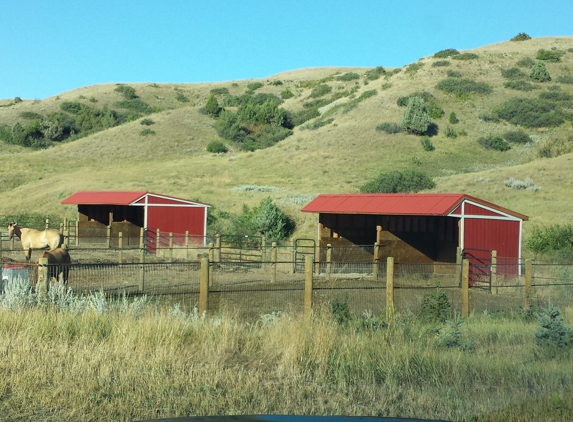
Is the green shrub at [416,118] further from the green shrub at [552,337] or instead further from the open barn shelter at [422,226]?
the green shrub at [552,337]

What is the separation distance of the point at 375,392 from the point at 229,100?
9902 centimetres

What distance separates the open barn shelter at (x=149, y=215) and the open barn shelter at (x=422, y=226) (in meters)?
7.36

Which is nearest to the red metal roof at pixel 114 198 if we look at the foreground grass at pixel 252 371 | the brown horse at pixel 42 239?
the brown horse at pixel 42 239

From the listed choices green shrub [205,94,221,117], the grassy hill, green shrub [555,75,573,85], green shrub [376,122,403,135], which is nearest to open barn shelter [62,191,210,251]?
the grassy hill

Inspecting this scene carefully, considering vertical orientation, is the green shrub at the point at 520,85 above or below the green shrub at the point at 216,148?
above

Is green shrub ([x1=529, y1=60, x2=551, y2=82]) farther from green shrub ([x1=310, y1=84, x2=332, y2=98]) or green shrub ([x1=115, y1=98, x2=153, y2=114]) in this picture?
green shrub ([x1=115, y1=98, x2=153, y2=114])

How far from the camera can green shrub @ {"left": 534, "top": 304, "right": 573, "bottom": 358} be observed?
363 inches

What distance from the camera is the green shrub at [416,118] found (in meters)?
65.2

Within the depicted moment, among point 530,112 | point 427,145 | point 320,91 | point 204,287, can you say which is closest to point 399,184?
point 427,145

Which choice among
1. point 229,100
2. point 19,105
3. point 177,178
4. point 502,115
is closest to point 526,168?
point 502,115

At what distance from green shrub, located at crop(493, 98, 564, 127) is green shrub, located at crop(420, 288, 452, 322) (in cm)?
5682

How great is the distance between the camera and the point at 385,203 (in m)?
24.9

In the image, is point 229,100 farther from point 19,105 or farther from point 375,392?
point 375,392

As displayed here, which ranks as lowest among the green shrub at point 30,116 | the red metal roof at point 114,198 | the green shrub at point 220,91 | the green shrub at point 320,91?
the red metal roof at point 114,198
